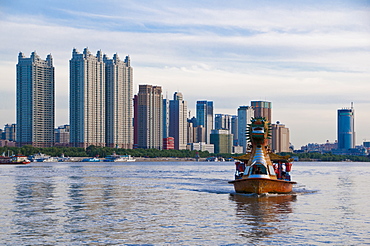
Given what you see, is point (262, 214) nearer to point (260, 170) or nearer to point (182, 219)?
point (182, 219)

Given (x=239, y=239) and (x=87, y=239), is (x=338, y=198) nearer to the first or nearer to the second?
(x=239, y=239)

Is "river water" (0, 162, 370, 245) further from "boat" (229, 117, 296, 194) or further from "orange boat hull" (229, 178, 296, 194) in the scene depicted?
"boat" (229, 117, 296, 194)

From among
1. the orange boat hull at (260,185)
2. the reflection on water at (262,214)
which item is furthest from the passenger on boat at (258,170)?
the reflection on water at (262,214)

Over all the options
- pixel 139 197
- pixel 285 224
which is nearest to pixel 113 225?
pixel 285 224

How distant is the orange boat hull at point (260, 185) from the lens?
5991cm

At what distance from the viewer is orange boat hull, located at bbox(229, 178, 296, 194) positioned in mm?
59906

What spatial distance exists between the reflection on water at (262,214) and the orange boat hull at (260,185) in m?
0.62

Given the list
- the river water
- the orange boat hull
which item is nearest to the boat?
the orange boat hull

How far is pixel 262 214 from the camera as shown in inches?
1858

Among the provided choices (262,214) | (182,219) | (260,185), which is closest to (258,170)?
(260,185)

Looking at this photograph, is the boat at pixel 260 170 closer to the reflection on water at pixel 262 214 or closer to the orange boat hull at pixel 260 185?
the orange boat hull at pixel 260 185

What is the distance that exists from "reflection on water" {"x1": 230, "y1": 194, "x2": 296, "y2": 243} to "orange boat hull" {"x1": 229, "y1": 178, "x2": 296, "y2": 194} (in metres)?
0.62

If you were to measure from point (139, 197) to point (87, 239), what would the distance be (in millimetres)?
27816

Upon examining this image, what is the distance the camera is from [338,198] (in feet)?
→ 209
